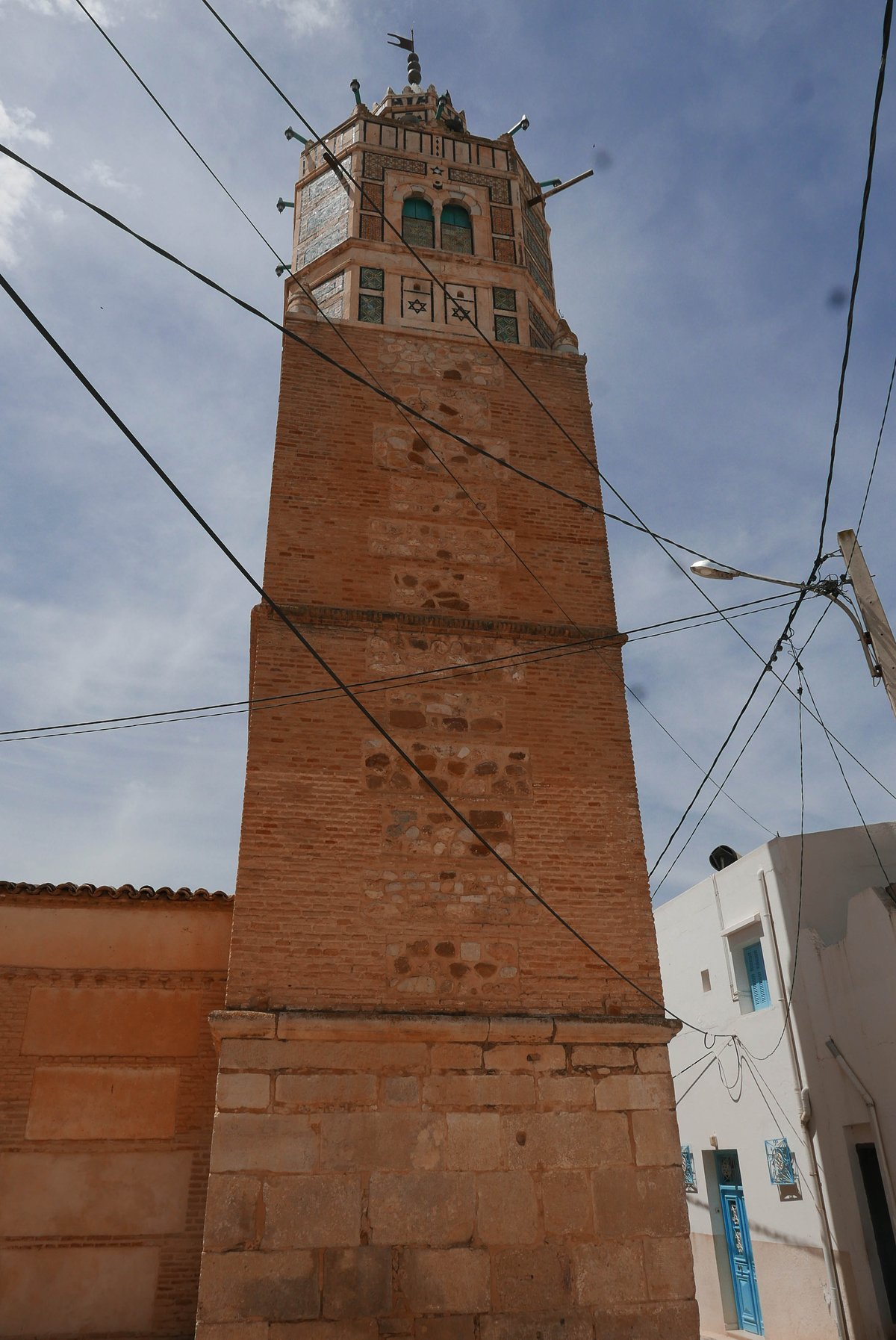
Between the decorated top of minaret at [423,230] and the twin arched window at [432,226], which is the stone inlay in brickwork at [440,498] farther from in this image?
A: the twin arched window at [432,226]

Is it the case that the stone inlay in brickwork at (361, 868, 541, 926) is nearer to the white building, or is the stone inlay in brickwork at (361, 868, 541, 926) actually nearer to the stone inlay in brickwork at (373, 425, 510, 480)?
the stone inlay in brickwork at (373, 425, 510, 480)

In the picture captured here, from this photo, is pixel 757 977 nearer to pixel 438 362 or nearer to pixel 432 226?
pixel 438 362

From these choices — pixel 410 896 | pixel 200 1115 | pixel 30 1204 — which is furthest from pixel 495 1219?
pixel 30 1204

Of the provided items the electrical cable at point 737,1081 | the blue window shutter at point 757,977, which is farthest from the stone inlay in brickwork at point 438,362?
the electrical cable at point 737,1081

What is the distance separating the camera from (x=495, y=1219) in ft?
19.0

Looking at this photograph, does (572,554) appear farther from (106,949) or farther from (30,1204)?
(30,1204)

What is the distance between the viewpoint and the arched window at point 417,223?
1021cm

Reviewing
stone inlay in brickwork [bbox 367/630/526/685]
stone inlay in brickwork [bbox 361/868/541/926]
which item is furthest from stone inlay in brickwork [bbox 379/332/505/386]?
stone inlay in brickwork [bbox 361/868/541/926]

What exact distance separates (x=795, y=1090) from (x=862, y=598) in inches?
292

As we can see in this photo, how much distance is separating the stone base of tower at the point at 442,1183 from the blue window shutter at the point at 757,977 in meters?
6.97

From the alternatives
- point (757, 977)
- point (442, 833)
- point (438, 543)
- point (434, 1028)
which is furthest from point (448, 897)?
point (757, 977)

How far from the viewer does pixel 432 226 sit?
10414 mm

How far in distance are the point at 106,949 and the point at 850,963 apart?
8.07 meters

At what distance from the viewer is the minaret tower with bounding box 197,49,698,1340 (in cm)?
564
